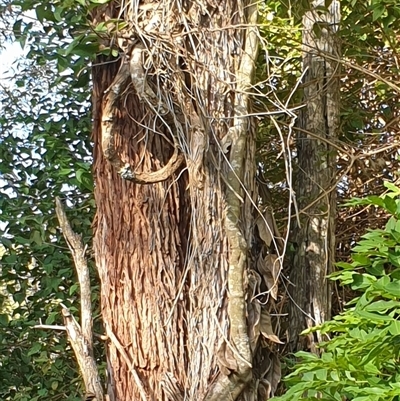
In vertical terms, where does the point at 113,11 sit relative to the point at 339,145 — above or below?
above

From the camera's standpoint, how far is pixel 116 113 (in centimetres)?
177

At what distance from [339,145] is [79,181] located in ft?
2.87

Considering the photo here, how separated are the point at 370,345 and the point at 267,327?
2.27 feet

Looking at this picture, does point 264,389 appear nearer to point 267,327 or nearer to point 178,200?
point 267,327

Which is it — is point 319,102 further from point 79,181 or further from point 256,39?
point 79,181

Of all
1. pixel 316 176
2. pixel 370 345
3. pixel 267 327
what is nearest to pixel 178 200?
pixel 267 327

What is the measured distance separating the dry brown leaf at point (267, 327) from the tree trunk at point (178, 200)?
33 millimetres

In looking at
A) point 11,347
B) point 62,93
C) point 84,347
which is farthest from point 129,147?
point 11,347

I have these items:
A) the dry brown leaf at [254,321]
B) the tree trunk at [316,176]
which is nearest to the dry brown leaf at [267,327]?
the dry brown leaf at [254,321]

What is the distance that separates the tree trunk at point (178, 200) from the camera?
1.70 meters

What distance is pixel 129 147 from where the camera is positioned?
1.79 meters

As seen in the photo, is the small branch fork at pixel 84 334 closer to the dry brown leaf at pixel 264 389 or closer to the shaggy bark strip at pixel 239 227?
the shaggy bark strip at pixel 239 227

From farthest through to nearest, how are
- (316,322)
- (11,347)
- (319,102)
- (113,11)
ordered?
(11,347) → (319,102) → (316,322) → (113,11)

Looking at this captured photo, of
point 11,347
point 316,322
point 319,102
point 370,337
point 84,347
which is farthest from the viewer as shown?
point 11,347
